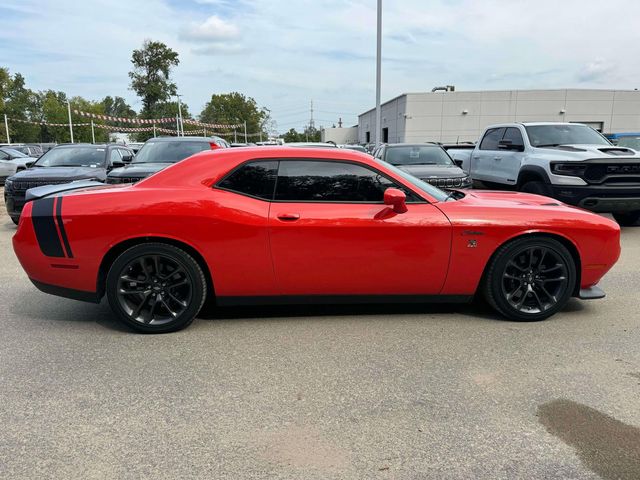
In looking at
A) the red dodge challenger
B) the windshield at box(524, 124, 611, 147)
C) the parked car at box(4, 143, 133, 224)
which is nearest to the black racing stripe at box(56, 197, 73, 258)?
the red dodge challenger

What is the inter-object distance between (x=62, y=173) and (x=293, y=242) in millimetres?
7678

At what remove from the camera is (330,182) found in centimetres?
421

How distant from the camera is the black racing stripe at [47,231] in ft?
13.2

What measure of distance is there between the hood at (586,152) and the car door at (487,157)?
61.7 inches

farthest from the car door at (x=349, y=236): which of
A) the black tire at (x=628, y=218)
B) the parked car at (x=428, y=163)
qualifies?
the black tire at (x=628, y=218)

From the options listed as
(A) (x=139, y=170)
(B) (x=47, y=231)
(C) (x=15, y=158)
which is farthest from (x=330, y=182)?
(C) (x=15, y=158)

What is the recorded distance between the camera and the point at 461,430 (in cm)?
270

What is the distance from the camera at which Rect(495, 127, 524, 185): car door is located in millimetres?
9602

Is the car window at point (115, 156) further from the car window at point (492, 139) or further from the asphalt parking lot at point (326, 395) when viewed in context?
the car window at point (492, 139)

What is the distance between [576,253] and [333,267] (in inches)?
85.4

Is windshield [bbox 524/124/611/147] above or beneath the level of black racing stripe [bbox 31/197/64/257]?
above

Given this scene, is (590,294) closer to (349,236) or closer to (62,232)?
(349,236)

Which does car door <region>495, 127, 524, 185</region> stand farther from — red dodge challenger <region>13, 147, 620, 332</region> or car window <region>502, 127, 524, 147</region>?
red dodge challenger <region>13, 147, 620, 332</region>

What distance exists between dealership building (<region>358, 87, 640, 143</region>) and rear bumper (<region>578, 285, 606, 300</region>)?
38.8 m
